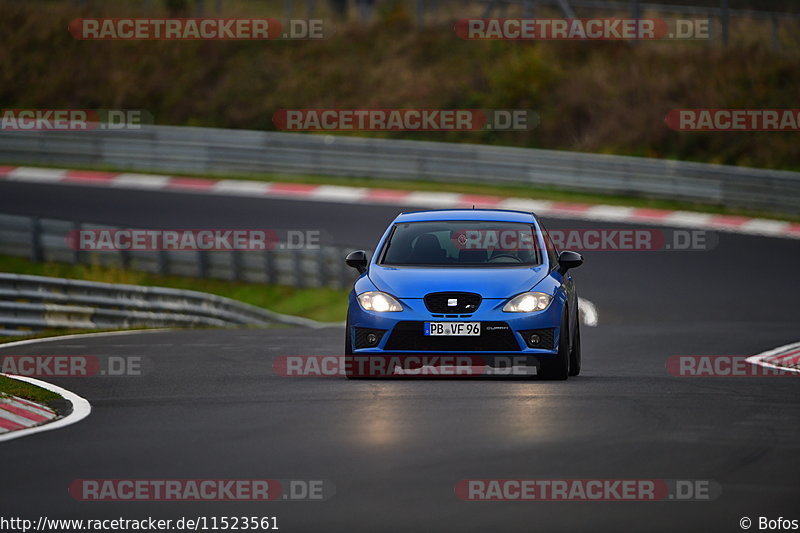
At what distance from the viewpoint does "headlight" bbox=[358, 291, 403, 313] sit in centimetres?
1278

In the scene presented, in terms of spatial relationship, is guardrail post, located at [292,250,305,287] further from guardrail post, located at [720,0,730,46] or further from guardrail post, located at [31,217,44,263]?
guardrail post, located at [720,0,730,46]

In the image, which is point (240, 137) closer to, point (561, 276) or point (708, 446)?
point (561, 276)

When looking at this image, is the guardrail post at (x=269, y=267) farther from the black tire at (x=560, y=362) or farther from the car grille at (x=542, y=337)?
the car grille at (x=542, y=337)

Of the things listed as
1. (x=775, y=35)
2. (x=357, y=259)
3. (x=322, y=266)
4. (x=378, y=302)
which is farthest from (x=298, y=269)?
(x=775, y=35)

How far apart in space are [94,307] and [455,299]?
1368 centimetres

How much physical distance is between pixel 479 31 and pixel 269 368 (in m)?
30.8

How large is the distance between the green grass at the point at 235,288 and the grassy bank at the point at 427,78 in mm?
14279

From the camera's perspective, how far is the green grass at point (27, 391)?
1216 centimetres

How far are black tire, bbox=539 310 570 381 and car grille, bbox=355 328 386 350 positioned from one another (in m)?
1.41

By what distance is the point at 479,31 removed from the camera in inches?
1748

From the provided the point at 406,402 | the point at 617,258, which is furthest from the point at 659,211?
the point at 406,402
